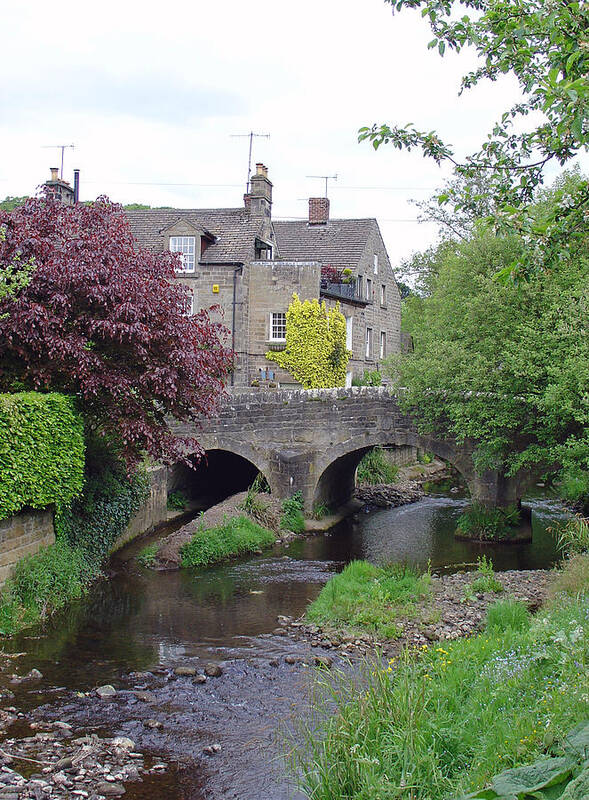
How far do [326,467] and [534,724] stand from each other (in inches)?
632

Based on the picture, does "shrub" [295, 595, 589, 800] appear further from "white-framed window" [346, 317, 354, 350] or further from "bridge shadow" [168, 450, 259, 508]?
"white-framed window" [346, 317, 354, 350]

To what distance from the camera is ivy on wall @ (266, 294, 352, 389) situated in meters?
32.2

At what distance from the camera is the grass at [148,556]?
16312 millimetres

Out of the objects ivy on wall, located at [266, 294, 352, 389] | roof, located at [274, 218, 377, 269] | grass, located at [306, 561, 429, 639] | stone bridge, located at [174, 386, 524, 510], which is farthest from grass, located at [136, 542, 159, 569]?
roof, located at [274, 218, 377, 269]

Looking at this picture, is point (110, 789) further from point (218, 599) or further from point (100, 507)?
point (100, 507)

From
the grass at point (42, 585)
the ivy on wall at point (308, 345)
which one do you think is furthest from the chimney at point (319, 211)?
the grass at point (42, 585)

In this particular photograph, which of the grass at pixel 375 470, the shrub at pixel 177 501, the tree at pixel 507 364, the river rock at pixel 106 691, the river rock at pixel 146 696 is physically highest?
the tree at pixel 507 364

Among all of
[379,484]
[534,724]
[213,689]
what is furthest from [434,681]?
[379,484]

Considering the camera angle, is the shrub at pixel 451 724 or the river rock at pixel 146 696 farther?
the river rock at pixel 146 696

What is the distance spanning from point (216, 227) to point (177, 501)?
1524 centimetres

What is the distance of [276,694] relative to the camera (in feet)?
31.0

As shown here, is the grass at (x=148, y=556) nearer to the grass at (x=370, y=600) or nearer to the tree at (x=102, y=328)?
the tree at (x=102, y=328)

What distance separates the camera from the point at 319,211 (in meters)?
40.0

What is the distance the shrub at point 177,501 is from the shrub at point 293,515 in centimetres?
380
